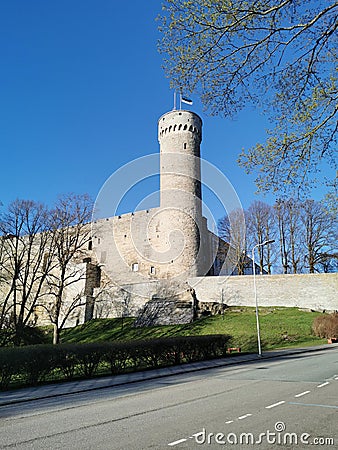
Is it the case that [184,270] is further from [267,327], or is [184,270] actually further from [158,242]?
[267,327]

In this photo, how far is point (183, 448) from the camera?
4.16 metres

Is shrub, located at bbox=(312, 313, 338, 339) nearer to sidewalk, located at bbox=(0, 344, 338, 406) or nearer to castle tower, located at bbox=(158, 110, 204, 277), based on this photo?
sidewalk, located at bbox=(0, 344, 338, 406)

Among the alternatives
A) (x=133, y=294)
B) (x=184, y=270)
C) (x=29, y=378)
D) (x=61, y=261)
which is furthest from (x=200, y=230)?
(x=29, y=378)

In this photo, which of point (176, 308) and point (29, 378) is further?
point (176, 308)

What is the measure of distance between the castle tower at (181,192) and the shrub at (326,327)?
1295 cm

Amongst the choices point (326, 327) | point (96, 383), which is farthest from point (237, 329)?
point (96, 383)

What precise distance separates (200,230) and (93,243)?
1329 cm

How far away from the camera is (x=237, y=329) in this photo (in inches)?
936

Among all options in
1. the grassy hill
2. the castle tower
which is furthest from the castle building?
the grassy hill

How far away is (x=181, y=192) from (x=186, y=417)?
100 feet

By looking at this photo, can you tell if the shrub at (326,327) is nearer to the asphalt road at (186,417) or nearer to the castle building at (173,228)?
the castle building at (173,228)


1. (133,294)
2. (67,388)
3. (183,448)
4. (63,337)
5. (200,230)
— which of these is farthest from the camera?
(200,230)

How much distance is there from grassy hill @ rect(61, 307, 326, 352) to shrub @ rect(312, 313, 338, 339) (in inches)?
19.1

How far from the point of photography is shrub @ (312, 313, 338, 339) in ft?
75.6
